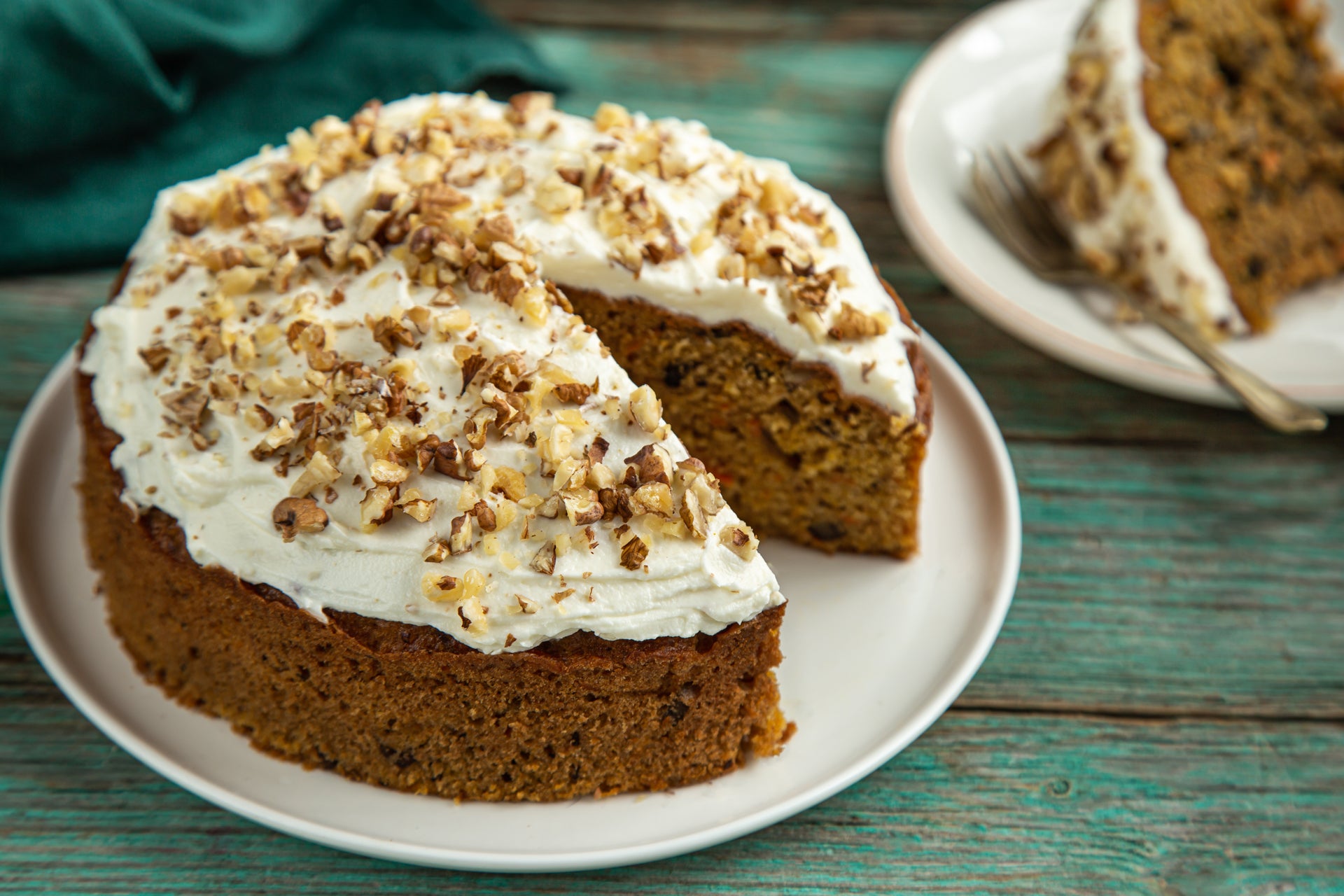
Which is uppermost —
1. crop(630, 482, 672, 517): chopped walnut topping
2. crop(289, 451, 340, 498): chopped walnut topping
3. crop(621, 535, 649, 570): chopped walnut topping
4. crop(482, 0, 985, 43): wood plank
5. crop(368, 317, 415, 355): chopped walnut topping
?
crop(368, 317, 415, 355): chopped walnut topping

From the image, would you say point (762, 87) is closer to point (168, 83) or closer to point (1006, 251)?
point (1006, 251)

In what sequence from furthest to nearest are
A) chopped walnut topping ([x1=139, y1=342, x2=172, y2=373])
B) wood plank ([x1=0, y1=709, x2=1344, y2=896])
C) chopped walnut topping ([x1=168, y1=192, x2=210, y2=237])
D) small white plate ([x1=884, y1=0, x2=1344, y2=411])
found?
small white plate ([x1=884, y1=0, x2=1344, y2=411]), chopped walnut topping ([x1=168, y1=192, x2=210, y2=237]), chopped walnut topping ([x1=139, y1=342, x2=172, y2=373]), wood plank ([x1=0, y1=709, x2=1344, y2=896])

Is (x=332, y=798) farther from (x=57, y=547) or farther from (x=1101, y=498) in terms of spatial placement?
(x=1101, y=498)

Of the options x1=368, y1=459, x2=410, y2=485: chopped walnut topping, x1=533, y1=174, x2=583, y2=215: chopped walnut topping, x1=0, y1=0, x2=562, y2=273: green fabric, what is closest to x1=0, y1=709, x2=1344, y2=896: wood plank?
x1=368, y1=459, x2=410, y2=485: chopped walnut topping

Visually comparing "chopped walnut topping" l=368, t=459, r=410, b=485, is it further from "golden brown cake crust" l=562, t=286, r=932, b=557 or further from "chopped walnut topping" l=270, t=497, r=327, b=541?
"golden brown cake crust" l=562, t=286, r=932, b=557

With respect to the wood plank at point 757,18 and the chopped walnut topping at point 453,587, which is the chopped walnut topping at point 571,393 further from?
the wood plank at point 757,18

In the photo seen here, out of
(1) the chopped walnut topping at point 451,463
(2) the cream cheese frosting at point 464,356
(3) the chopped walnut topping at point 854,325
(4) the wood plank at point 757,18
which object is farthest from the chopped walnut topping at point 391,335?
(4) the wood plank at point 757,18

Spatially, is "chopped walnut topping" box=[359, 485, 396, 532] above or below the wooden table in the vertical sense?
above
